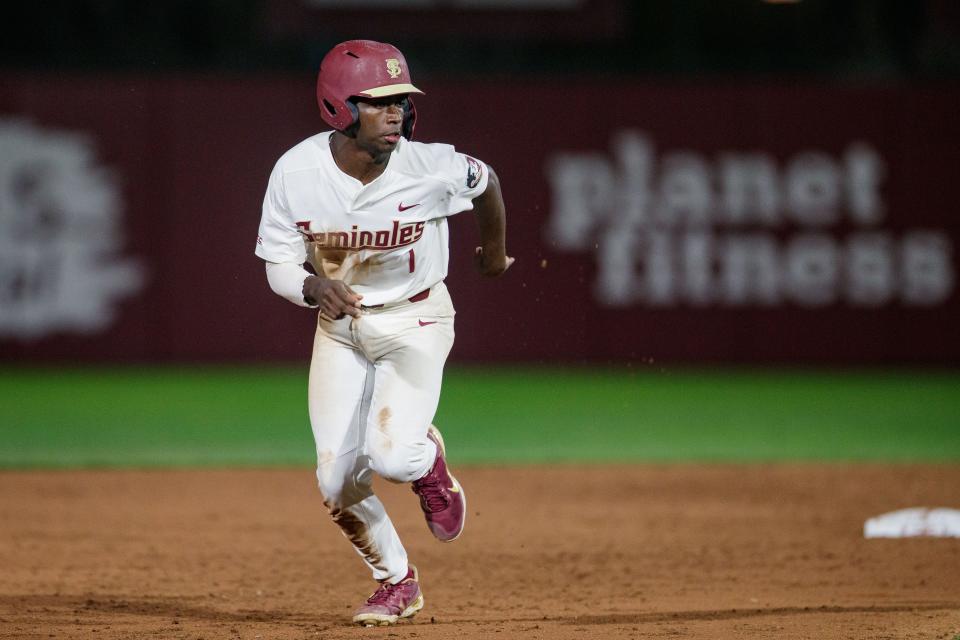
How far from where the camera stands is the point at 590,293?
1511 cm

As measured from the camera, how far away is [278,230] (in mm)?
5551

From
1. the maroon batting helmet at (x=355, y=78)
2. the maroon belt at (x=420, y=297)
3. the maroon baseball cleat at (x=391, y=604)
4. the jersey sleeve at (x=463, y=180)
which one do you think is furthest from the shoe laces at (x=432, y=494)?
the maroon batting helmet at (x=355, y=78)

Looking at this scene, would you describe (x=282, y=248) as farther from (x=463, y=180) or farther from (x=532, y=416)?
(x=532, y=416)

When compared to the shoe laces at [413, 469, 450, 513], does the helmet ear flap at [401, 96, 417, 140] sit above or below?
above

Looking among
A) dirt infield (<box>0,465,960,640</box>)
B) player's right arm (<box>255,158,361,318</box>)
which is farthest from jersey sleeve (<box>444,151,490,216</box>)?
dirt infield (<box>0,465,960,640</box>)

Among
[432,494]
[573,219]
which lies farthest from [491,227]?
[573,219]

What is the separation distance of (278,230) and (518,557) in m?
2.54

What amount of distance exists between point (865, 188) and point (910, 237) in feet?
2.32

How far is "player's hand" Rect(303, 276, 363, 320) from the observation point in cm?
523

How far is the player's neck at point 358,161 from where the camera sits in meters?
5.55

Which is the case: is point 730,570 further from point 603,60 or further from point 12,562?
point 603,60

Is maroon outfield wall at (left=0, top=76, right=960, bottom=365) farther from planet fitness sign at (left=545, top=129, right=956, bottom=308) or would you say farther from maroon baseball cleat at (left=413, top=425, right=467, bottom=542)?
maroon baseball cleat at (left=413, top=425, right=467, bottom=542)

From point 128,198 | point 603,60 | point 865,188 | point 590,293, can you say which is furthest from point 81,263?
point 865,188

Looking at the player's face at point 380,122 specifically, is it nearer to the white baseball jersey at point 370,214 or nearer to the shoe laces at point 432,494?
the white baseball jersey at point 370,214
